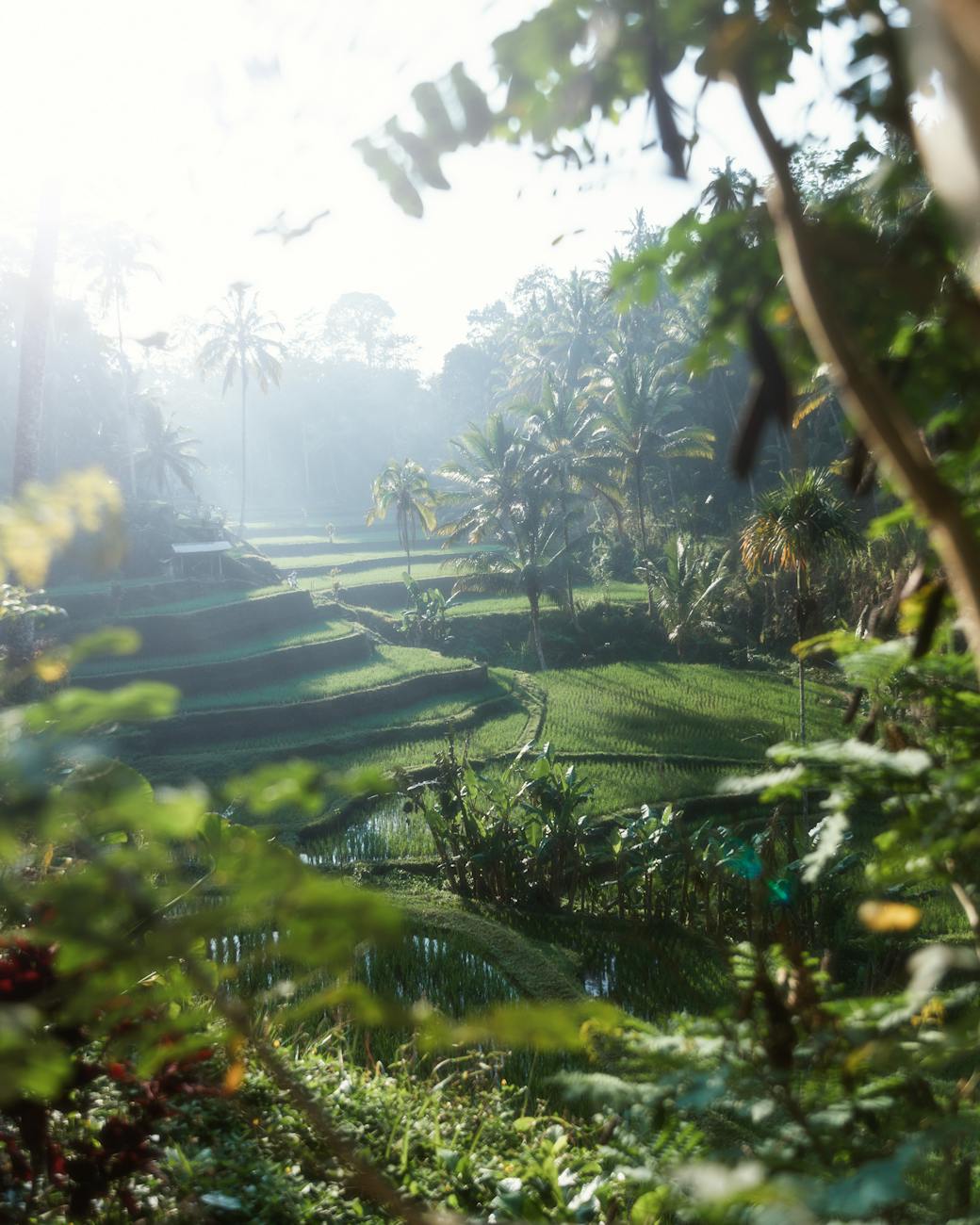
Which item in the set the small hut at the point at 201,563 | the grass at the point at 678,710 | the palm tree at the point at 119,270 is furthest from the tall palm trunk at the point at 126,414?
the grass at the point at 678,710

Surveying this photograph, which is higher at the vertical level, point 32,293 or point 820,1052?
point 32,293

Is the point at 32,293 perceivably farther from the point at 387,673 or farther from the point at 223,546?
the point at 223,546

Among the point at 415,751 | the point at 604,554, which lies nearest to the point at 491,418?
the point at 604,554

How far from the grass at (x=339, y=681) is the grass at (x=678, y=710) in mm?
1960

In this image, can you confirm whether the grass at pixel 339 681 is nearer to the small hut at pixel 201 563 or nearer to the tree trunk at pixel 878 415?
the small hut at pixel 201 563

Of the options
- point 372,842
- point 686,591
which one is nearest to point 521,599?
point 686,591

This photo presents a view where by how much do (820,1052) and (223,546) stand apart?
2174 cm

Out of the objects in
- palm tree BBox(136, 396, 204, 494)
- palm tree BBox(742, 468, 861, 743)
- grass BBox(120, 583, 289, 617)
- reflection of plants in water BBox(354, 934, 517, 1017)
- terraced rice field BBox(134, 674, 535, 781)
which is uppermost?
palm tree BBox(136, 396, 204, 494)

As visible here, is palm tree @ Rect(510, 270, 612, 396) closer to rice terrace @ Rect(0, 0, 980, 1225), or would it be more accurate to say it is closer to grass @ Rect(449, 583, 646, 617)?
grass @ Rect(449, 583, 646, 617)

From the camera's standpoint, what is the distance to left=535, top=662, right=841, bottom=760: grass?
11336mm

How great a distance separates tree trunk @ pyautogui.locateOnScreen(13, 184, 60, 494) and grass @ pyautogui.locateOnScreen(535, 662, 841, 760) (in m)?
6.95

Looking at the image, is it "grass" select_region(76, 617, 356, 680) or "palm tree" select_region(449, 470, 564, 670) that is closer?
"grass" select_region(76, 617, 356, 680)

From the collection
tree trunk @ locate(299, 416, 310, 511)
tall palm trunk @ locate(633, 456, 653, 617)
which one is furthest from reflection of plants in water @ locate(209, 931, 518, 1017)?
tree trunk @ locate(299, 416, 310, 511)

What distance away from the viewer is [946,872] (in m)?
1.04
